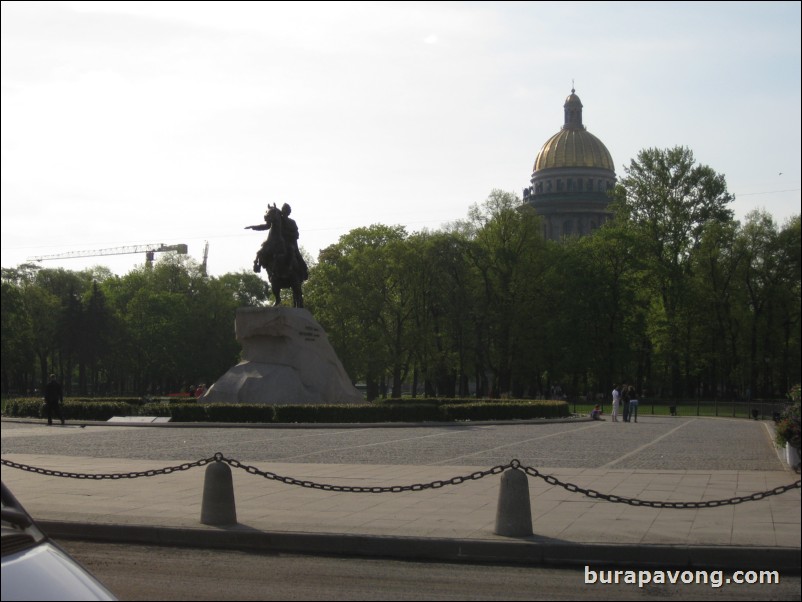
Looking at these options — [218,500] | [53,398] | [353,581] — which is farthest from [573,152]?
[353,581]

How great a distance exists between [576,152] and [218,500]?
13284cm

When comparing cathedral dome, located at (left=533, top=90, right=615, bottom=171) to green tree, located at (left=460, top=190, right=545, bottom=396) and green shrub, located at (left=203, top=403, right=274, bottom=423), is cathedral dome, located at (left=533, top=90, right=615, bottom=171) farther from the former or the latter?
green shrub, located at (left=203, top=403, right=274, bottom=423)

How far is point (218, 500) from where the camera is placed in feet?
37.1

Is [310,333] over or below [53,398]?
over

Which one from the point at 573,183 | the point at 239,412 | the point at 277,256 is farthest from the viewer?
the point at 573,183

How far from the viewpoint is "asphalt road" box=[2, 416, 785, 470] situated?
19656 millimetres

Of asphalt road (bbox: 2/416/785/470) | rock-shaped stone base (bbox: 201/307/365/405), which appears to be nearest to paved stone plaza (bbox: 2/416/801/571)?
asphalt road (bbox: 2/416/785/470)

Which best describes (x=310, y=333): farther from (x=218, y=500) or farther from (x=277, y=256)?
(x=218, y=500)

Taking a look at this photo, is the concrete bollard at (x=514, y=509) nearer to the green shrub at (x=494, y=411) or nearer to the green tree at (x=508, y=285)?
the green shrub at (x=494, y=411)

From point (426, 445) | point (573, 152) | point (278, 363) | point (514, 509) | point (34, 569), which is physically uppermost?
point (573, 152)

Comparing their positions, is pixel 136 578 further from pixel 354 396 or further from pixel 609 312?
pixel 609 312

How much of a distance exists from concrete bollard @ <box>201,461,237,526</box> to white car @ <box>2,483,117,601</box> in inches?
339

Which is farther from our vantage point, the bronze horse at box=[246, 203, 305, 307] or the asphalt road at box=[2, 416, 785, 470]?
the bronze horse at box=[246, 203, 305, 307]

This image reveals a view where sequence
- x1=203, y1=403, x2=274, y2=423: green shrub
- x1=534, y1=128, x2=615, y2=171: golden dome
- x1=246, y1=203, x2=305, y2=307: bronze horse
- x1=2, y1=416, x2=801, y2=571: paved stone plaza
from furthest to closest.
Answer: x1=534, y1=128, x2=615, y2=171: golden dome
x1=246, y1=203, x2=305, y2=307: bronze horse
x1=203, y1=403, x2=274, y2=423: green shrub
x1=2, y1=416, x2=801, y2=571: paved stone plaza
